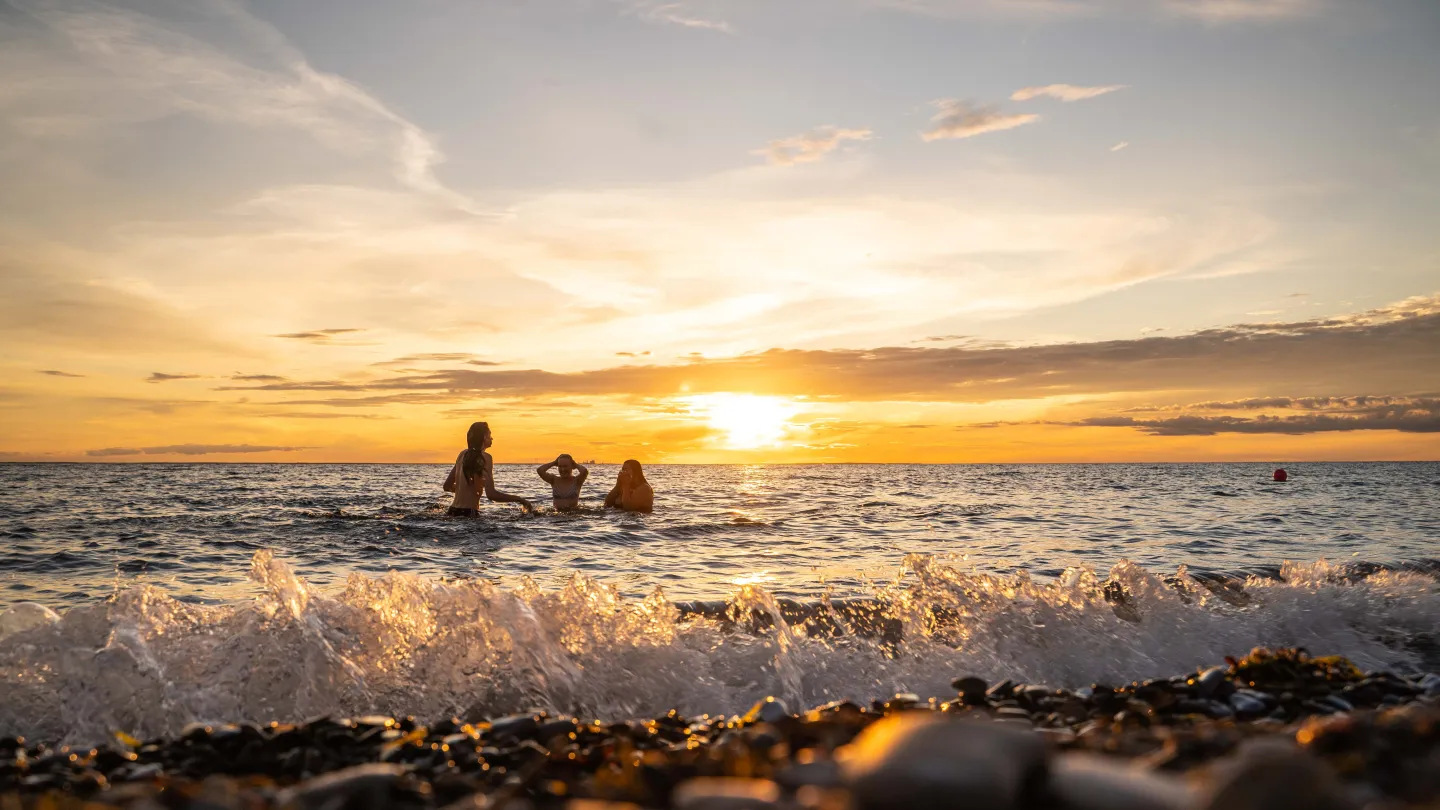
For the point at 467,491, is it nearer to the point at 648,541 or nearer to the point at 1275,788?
the point at 648,541

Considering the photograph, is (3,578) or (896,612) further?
(3,578)

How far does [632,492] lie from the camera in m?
20.1

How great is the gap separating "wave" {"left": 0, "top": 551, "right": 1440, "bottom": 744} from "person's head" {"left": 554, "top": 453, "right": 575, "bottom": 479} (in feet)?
37.5

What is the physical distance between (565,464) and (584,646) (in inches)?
519

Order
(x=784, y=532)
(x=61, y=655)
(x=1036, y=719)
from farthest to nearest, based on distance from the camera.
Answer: (x=784, y=532)
(x=61, y=655)
(x=1036, y=719)

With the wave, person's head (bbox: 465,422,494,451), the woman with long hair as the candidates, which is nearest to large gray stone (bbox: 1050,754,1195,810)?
the wave

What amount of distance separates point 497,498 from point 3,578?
28.4 ft

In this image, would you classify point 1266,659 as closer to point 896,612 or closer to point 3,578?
point 896,612

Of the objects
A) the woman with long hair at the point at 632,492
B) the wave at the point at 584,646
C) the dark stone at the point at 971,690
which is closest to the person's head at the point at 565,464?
the woman with long hair at the point at 632,492

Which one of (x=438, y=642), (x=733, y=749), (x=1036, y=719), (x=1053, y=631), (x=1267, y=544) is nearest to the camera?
(x=733, y=749)

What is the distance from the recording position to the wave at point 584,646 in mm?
5629

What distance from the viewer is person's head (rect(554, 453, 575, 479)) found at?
1934 cm

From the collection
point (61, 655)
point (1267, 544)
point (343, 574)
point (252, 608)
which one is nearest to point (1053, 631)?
point (252, 608)

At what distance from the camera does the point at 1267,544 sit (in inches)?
622
